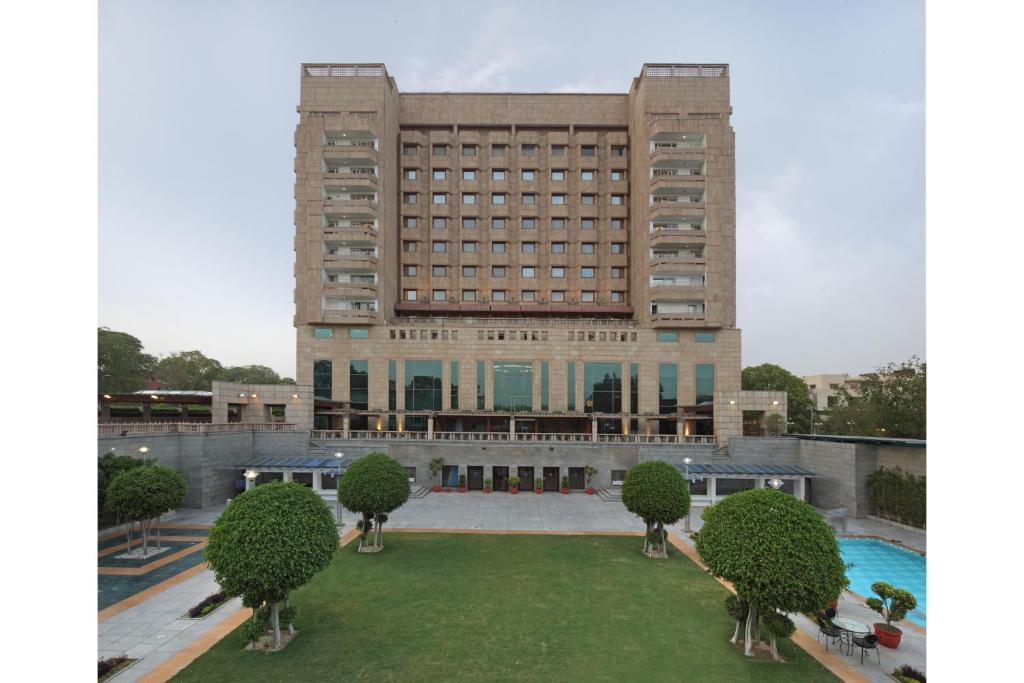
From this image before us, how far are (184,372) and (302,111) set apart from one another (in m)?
59.1

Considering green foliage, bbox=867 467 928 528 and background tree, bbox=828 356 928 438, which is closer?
green foliage, bbox=867 467 928 528

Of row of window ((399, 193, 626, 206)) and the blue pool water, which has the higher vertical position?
row of window ((399, 193, 626, 206))

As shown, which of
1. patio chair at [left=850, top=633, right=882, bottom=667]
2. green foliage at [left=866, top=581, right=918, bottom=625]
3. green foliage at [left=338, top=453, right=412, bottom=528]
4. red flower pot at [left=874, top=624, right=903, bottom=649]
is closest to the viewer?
patio chair at [left=850, top=633, right=882, bottom=667]

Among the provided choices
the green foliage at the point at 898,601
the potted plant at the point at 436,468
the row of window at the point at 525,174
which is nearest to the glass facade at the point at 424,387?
the potted plant at the point at 436,468

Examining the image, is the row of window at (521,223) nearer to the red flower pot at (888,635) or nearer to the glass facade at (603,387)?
the glass facade at (603,387)

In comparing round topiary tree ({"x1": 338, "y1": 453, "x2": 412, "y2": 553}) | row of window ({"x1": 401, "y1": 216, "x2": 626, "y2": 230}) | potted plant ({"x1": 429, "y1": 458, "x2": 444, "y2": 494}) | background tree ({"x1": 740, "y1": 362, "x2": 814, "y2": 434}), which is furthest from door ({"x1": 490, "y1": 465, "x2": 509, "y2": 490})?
background tree ({"x1": 740, "y1": 362, "x2": 814, "y2": 434})

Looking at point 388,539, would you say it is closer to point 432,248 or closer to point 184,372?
point 432,248

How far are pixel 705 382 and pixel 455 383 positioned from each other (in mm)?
29129

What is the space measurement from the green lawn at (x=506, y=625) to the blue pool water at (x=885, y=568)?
8373 mm

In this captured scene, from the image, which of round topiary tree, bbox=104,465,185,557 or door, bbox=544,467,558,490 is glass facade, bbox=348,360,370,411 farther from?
round topiary tree, bbox=104,465,185,557

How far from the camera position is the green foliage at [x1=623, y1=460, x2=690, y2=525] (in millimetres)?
23844

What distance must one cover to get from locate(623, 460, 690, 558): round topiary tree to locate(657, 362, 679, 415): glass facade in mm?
29078

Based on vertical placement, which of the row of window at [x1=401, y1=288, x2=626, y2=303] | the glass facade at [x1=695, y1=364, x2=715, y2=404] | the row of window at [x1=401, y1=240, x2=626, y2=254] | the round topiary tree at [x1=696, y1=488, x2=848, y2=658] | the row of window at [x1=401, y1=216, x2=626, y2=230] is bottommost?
the round topiary tree at [x1=696, y1=488, x2=848, y2=658]

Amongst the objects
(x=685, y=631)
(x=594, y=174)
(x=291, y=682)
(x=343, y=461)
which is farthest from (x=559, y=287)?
(x=291, y=682)
